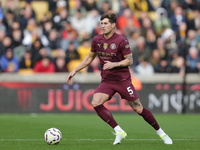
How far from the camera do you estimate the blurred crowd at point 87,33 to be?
13289 mm

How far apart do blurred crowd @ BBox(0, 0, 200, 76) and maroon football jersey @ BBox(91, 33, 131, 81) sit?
6.71 meters

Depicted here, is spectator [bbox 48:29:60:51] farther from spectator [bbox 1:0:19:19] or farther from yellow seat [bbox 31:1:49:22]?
spectator [bbox 1:0:19:19]

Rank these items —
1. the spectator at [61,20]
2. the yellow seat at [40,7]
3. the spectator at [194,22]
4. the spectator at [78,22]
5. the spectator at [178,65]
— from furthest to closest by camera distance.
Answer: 1. the yellow seat at [40,7]
2. the spectator at [78,22]
3. the spectator at [61,20]
4. the spectator at [194,22]
5. the spectator at [178,65]

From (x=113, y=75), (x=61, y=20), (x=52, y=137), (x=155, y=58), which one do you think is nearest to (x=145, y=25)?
(x=155, y=58)

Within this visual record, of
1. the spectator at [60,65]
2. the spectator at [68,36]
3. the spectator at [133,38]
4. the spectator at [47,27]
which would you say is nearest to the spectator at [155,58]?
the spectator at [133,38]

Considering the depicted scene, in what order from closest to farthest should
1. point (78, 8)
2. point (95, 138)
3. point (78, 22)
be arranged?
point (95, 138) → point (78, 22) → point (78, 8)

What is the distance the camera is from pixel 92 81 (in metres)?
12.9

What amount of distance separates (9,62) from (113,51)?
767cm

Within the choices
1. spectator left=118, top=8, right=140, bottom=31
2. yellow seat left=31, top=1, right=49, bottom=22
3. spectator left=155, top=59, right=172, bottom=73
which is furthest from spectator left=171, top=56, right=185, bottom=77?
yellow seat left=31, top=1, right=49, bottom=22

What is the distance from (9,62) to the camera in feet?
43.5

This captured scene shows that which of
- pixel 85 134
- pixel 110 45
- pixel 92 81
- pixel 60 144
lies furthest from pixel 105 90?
pixel 92 81

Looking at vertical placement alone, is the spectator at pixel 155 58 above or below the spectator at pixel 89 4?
below

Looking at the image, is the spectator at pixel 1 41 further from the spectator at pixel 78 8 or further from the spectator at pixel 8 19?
the spectator at pixel 78 8

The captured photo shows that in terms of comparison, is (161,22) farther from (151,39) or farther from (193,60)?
(193,60)
